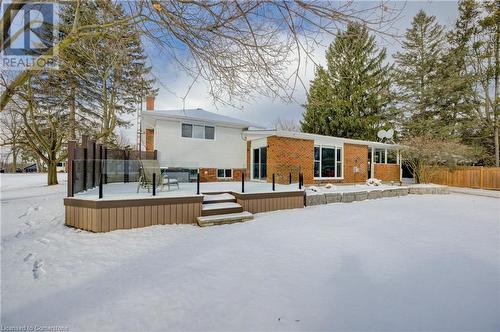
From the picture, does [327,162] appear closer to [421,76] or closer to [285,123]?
[421,76]

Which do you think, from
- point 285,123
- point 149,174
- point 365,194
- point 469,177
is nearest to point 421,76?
point 469,177

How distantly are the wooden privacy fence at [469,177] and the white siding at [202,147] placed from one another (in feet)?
40.5

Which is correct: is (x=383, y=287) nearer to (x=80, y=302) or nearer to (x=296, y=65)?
(x=296, y=65)

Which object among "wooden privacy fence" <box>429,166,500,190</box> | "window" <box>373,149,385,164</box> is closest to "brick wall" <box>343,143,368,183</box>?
"window" <box>373,149,385,164</box>

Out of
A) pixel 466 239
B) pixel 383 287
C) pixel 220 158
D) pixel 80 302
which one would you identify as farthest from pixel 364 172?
pixel 80 302

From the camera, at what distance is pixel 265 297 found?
8.93ft

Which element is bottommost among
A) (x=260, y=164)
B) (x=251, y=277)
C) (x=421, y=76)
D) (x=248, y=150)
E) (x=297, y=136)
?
(x=251, y=277)

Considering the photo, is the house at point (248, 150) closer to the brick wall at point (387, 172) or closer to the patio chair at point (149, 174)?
the brick wall at point (387, 172)

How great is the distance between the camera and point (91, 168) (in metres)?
7.00

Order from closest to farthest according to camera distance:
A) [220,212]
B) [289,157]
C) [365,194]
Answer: [220,212] < [365,194] < [289,157]

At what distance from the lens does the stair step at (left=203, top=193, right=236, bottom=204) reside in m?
6.79

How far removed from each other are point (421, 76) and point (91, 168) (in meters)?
27.4

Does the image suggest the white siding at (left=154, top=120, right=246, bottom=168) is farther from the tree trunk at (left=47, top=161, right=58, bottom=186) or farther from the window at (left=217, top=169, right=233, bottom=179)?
the tree trunk at (left=47, top=161, right=58, bottom=186)

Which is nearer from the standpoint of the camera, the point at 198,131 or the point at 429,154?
the point at 198,131
